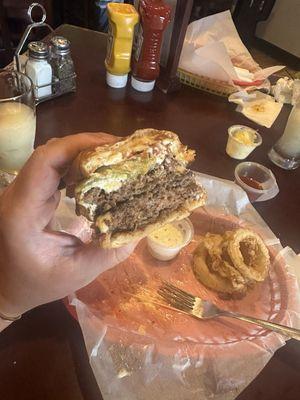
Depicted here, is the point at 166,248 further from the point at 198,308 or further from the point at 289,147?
the point at 289,147

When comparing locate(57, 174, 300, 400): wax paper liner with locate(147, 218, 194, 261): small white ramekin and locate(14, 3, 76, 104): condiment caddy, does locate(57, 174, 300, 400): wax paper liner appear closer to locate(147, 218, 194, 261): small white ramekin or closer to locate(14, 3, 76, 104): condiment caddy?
locate(147, 218, 194, 261): small white ramekin

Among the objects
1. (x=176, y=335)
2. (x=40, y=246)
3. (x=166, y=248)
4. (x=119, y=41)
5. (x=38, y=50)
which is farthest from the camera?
(x=119, y=41)

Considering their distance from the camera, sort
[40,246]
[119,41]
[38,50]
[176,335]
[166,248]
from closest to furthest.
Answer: [40,246] < [176,335] < [166,248] < [38,50] < [119,41]

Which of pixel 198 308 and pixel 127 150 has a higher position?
pixel 127 150

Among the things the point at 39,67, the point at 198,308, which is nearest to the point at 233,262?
the point at 198,308

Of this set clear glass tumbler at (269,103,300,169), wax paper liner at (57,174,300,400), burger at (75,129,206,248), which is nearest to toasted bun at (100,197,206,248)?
burger at (75,129,206,248)

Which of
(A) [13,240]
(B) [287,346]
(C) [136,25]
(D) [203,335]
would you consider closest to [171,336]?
(D) [203,335]

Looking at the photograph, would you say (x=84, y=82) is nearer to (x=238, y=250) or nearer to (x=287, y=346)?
(x=238, y=250)
